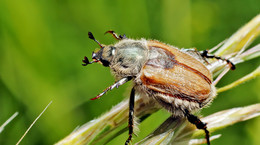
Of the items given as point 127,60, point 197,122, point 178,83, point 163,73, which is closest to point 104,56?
point 127,60

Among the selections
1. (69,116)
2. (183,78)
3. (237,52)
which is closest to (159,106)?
(183,78)

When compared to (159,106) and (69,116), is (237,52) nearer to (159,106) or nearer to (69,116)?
(159,106)

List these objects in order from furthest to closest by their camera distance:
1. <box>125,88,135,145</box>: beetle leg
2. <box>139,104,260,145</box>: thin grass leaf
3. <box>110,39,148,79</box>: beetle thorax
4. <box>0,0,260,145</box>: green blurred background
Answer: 1. <box>0,0,260,145</box>: green blurred background
2. <box>110,39,148,79</box>: beetle thorax
3. <box>125,88,135,145</box>: beetle leg
4. <box>139,104,260,145</box>: thin grass leaf

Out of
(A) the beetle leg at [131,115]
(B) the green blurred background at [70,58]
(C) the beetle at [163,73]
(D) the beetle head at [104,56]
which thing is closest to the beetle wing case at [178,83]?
(C) the beetle at [163,73]

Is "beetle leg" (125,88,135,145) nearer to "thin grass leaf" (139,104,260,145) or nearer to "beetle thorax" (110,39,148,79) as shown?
"beetle thorax" (110,39,148,79)

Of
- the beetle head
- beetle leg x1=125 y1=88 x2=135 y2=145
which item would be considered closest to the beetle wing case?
beetle leg x1=125 y1=88 x2=135 y2=145

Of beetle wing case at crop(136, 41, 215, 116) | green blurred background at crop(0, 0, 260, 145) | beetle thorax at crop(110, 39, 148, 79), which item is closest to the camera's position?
beetle wing case at crop(136, 41, 215, 116)

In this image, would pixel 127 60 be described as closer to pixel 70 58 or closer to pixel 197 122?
pixel 197 122
